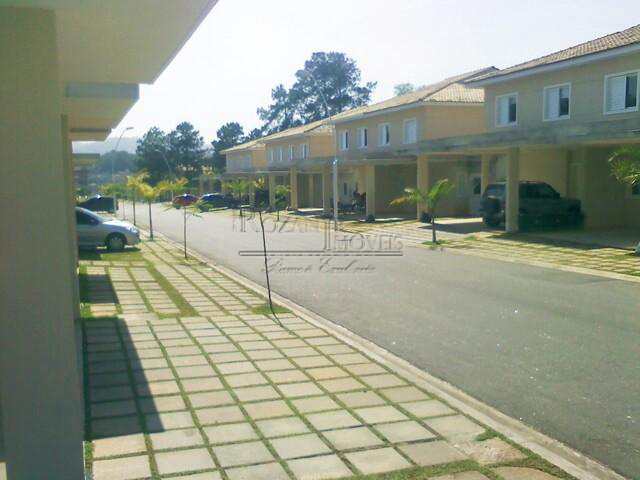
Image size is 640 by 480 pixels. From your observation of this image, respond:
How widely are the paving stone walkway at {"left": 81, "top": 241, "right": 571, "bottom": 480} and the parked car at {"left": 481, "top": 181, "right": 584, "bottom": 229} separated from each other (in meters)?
16.8

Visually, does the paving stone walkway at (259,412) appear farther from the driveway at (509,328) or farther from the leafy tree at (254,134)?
the leafy tree at (254,134)

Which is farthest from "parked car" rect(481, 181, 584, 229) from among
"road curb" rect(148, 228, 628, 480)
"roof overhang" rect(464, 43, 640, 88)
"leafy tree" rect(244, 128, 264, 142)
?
"leafy tree" rect(244, 128, 264, 142)

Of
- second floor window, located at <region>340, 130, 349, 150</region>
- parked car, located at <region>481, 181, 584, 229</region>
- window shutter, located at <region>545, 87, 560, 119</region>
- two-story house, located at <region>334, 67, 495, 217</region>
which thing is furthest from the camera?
second floor window, located at <region>340, 130, 349, 150</region>

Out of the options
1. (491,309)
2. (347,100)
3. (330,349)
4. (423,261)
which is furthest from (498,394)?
(347,100)

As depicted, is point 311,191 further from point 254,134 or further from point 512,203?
point 254,134

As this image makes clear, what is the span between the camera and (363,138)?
40.2 metres

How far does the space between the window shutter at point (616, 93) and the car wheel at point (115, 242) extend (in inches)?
693

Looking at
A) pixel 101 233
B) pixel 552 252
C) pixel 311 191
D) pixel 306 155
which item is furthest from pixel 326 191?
pixel 552 252

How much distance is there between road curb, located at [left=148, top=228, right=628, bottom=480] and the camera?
5.10 metres

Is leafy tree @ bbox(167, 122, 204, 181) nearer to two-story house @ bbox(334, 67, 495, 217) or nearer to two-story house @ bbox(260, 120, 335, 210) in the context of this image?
two-story house @ bbox(260, 120, 335, 210)

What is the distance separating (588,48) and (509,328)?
61.2ft

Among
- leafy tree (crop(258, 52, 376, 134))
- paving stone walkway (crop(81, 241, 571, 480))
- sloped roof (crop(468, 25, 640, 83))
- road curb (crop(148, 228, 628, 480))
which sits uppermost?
leafy tree (crop(258, 52, 376, 134))

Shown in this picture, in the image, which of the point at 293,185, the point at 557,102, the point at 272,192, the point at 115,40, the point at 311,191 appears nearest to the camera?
the point at 115,40

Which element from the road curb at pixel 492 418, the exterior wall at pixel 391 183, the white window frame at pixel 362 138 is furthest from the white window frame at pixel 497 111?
the road curb at pixel 492 418
